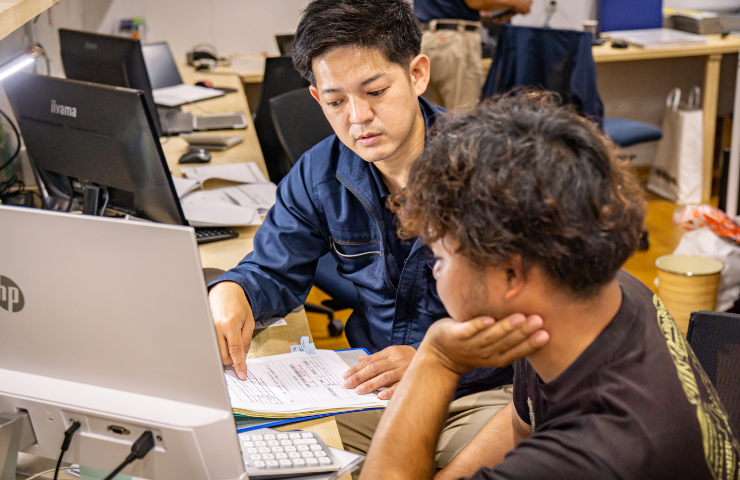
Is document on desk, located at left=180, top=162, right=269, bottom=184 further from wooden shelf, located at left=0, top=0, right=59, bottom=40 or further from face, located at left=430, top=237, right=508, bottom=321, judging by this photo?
face, located at left=430, top=237, right=508, bottom=321

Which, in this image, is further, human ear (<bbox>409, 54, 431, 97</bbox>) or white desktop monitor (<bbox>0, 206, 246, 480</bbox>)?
human ear (<bbox>409, 54, 431, 97</bbox>)

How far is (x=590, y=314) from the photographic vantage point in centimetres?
76

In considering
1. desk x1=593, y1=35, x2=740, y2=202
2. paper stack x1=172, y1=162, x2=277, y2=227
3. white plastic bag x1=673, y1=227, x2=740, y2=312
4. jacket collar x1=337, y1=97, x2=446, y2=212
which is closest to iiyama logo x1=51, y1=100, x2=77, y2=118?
paper stack x1=172, y1=162, x2=277, y2=227

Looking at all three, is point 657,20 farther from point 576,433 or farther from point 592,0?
point 576,433

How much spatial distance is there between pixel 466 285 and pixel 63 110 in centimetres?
116

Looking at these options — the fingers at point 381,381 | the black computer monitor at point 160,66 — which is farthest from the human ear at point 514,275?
the black computer monitor at point 160,66

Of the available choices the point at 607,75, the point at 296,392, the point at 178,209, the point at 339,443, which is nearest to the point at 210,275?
the point at 178,209

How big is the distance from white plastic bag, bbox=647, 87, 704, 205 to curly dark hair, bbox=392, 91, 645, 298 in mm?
3490

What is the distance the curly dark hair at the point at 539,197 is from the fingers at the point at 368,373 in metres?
0.44

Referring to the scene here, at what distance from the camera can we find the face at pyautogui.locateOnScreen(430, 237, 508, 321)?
2.48ft

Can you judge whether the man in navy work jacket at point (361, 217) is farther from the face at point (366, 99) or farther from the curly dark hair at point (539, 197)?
the curly dark hair at point (539, 197)

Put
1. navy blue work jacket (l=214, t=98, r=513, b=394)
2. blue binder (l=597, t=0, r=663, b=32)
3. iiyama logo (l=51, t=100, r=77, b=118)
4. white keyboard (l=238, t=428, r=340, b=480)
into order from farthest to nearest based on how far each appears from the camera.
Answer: blue binder (l=597, t=0, r=663, b=32), iiyama logo (l=51, t=100, r=77, b=118), navy blue work jacket (l=214, t=98, r=513, b=394), white keyboard (l=238, t=428, r=340, b=480)

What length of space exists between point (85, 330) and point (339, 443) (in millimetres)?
411

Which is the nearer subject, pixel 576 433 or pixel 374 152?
pixel 576 433
